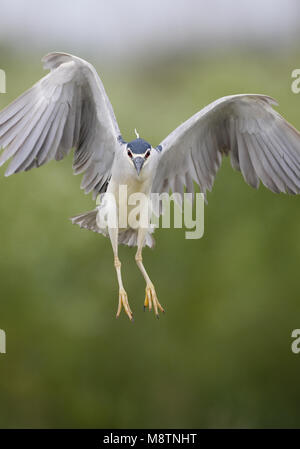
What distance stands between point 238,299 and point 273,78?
2278 mm

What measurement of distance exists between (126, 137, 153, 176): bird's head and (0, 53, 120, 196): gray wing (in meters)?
0.29

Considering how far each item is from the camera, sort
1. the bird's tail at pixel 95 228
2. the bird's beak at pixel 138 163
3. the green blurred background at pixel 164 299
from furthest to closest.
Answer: the green blurred background at pixel 164 299, the bird's tail at pixel 95 228, the bird's beak at pixel 138 163

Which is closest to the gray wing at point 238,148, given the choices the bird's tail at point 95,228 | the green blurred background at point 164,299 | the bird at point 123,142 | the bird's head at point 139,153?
the bird at point 123,142

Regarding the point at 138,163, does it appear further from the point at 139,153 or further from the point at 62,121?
the point at 62,121

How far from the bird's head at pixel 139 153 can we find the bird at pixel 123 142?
0.01m

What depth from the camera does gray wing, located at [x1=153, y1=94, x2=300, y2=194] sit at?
9.25 ft

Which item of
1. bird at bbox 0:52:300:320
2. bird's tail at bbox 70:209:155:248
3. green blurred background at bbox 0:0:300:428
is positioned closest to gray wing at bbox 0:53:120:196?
bird at bbox 0:52:300:320

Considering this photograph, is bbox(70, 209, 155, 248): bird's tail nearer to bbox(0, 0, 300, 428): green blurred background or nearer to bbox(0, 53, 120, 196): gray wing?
bbox(0, 53, 120, 196): gray wing

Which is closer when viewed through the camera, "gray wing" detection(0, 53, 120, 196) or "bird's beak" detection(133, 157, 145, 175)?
"bird's beak" detection(133, 157, 145, 175)

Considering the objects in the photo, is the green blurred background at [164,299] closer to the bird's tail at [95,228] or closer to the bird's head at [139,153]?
the bird's tail at [95,228]

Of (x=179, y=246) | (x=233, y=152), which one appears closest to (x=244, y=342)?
(x=179, y=246)

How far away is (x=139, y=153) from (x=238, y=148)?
2.52 ft

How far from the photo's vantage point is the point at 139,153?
7.54 ft

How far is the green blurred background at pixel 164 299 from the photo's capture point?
278 inches
